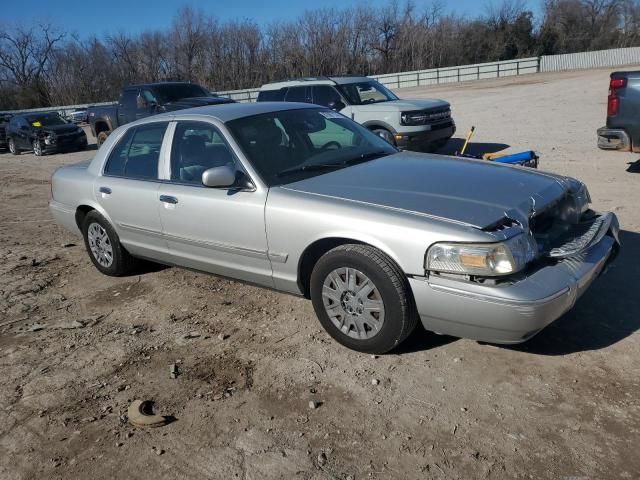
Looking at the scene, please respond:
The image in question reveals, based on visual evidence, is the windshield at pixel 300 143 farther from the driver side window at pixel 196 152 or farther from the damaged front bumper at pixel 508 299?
the damaged front bumper at pixel 508 299

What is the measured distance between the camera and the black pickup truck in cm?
1381

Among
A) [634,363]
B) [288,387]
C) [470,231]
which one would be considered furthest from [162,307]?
[634,363]

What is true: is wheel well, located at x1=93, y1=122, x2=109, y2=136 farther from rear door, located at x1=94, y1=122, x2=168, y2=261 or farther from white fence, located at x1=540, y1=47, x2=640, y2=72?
white fence, located at x1=540, y1=47, x2=640, y2=72

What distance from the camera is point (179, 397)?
3471 millimetres

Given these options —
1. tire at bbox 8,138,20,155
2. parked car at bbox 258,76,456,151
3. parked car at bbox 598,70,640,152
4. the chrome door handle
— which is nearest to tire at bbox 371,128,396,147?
parked car at bbox 258,76,456,151

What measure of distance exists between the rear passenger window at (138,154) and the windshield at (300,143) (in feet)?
2.86

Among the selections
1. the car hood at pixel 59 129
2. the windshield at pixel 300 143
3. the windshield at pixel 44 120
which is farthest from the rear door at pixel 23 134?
the windshield at pixel 300 143

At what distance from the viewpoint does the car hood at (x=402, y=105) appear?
10.6 metres

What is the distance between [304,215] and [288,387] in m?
1.10

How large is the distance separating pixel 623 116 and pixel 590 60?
147ft

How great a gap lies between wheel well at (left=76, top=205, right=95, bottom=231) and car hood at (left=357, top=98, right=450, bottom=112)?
6.54 m

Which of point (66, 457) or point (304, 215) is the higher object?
point (304, 215)

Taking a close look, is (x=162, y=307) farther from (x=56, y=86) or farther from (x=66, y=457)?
(x=56, y=86)

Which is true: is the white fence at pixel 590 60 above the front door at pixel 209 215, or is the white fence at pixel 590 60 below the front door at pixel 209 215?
below
